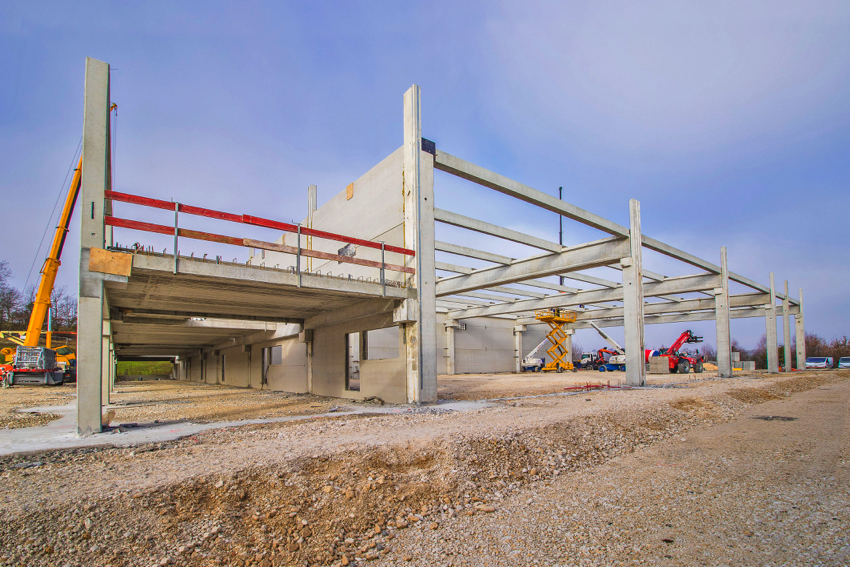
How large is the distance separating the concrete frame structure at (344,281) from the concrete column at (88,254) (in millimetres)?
18

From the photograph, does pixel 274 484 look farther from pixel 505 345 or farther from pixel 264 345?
pixel 505 345

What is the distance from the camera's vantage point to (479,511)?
476 cm

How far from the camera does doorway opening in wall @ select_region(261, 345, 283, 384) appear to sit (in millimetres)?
23031

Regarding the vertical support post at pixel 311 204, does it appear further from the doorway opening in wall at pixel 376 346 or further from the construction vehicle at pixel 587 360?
the construction vehicle at pixel 587 360

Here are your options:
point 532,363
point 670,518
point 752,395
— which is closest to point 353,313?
point 670,518

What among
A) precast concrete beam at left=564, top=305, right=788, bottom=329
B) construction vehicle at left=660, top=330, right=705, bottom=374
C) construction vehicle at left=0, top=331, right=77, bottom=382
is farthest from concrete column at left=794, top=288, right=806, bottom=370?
construction vehicle at left=0, top=331, right=77, bottom=382

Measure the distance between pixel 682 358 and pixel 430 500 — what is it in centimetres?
3255

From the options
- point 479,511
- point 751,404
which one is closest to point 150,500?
point 479,511

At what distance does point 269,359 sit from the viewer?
2370 cm

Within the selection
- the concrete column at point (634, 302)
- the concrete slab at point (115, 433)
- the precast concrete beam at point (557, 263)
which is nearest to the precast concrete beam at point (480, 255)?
the precast concrete beam at point (557, 263)

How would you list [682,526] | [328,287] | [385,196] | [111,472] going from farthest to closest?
[385,196]
[328,287]
[111,472]
[682,526]

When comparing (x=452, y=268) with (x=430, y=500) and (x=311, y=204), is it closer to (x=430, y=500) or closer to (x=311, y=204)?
(x=311, y=204)

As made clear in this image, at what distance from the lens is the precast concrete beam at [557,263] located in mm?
17109

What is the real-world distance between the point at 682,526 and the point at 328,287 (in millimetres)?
8048
